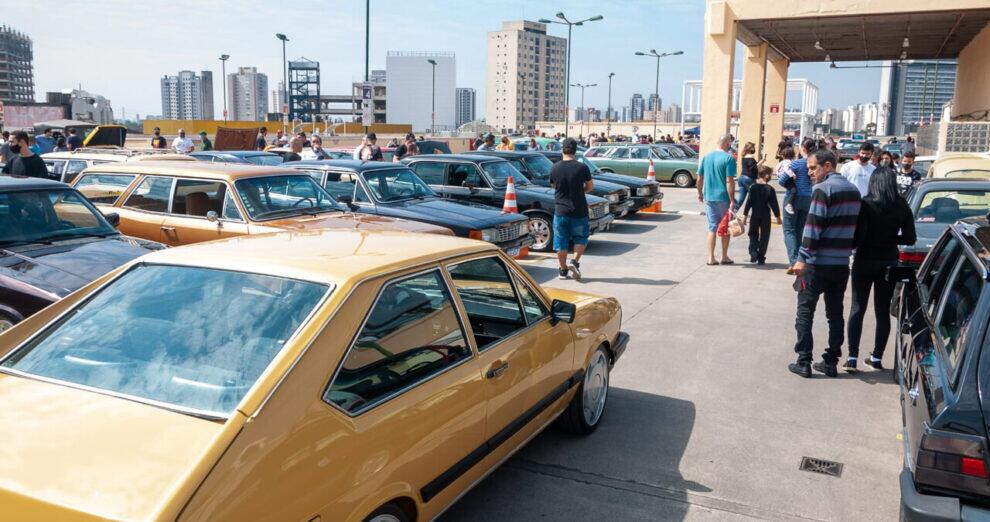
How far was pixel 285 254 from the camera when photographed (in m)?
3.41

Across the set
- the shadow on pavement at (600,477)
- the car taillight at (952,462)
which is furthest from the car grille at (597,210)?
the car taillight at (952,462)

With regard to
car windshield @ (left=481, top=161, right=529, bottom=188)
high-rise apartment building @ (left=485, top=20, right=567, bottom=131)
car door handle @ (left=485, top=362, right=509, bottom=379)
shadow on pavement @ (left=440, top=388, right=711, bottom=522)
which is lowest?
shadow on pavement @ (left=440, top=388, right=711, bottom=522)

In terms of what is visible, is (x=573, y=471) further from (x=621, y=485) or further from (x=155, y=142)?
(x=155, y=142)

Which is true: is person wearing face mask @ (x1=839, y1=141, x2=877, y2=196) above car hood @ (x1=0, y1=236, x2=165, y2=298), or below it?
above

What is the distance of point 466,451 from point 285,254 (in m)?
1.20

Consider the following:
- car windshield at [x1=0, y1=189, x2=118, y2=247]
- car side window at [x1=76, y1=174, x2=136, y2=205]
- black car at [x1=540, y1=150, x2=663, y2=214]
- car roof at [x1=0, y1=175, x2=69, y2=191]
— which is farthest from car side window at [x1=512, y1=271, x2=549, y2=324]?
black car at [x1=540, y1=150, x2=663, y2=214]

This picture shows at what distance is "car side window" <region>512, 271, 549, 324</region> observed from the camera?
4383mm

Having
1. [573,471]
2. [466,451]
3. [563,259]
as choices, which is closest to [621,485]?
[573,471]

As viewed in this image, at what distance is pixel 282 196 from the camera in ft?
28.7

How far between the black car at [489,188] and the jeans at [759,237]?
2.67 m

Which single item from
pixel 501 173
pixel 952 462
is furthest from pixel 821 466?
pixel 501 173

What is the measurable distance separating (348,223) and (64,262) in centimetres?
304

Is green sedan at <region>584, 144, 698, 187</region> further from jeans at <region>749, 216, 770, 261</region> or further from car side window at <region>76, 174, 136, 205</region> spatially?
car side window at <region>76, 174, 136, 205</region>

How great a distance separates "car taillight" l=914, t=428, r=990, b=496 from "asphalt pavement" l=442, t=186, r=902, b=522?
1.11 metres
